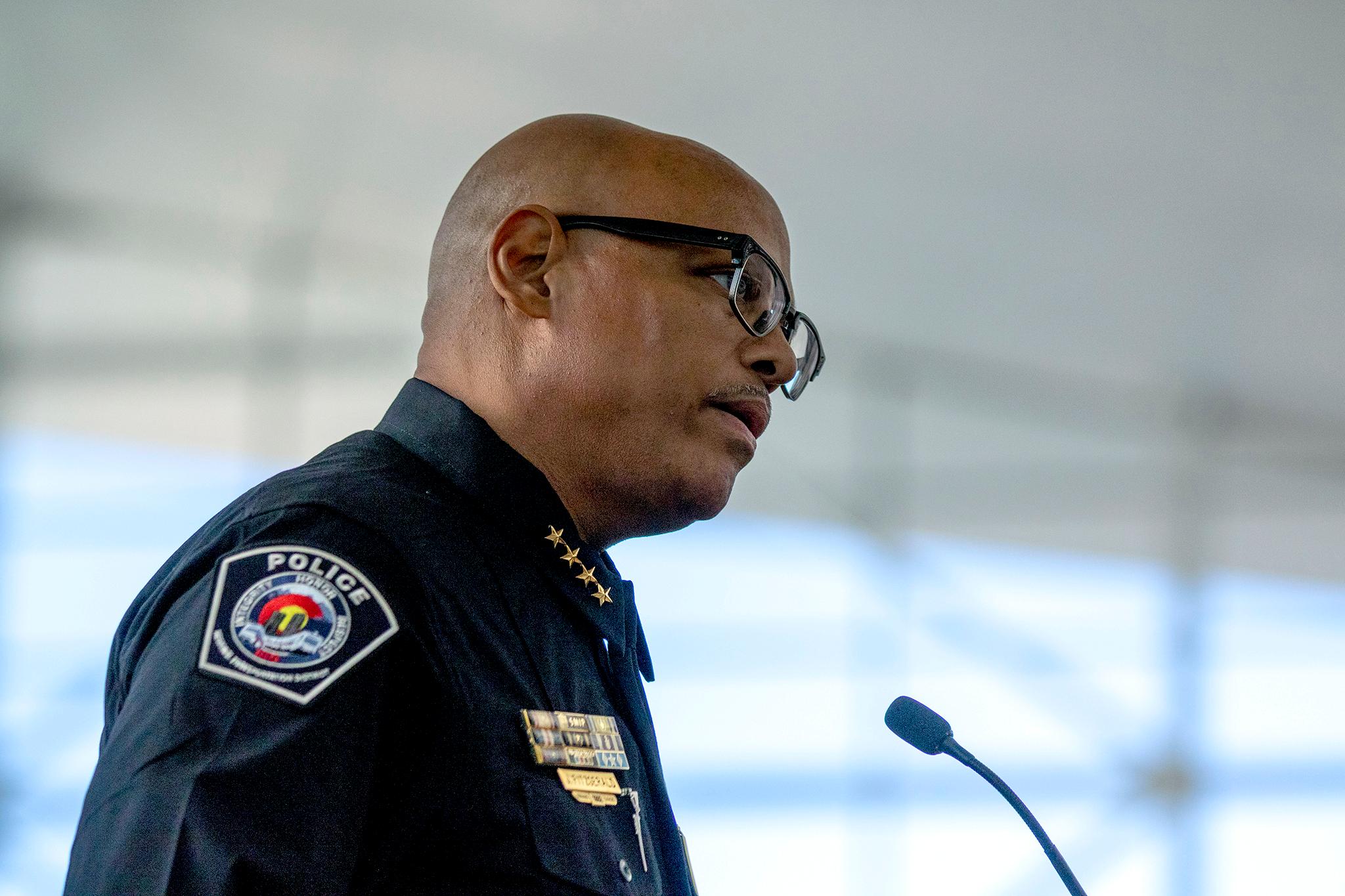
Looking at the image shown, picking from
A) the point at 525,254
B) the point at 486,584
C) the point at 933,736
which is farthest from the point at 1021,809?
the point at 525,254

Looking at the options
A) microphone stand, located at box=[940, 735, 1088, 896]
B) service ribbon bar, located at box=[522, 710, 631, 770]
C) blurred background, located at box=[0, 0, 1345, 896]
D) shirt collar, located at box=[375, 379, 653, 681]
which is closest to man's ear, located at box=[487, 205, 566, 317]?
shirt collar, located at box=[375, 379, 653, 681]

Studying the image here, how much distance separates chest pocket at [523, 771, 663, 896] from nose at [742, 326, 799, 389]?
1.35 ft

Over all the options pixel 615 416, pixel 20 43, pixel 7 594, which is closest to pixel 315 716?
pixel 615 416

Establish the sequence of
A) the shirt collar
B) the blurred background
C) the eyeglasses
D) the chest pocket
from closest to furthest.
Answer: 1. the chest pocket
2. the shirt collar
3. the eyeglasses
4. the blurred background

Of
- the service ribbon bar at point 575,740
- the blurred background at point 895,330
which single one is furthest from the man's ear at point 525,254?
the blurred background at point 895,330

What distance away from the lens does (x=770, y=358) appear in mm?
1147

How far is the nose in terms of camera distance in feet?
3.73

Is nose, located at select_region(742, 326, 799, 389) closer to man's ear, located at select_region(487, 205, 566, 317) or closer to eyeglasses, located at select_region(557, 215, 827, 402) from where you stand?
eyeglasses, located at select_region(557, 215, 827, 402)

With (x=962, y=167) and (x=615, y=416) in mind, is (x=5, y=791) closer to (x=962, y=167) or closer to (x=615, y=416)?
(x=615, y=416)

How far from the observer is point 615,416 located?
1.09 m

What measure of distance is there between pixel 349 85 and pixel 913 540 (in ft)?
5.98

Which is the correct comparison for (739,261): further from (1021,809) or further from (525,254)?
(1021,809)

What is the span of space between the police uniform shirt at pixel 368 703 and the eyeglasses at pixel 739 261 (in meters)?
0.23

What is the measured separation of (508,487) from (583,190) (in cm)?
29
